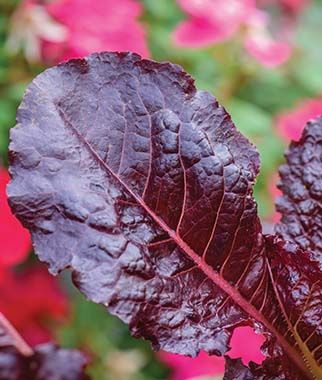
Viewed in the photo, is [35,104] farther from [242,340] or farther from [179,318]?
[242,340]

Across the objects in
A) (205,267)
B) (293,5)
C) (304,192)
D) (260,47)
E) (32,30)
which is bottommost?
(205,267)

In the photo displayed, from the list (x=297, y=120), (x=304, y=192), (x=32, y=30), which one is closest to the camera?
(x=304, y=192)

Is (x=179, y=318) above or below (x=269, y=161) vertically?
below

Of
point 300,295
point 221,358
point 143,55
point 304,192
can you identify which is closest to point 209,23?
point 143,55

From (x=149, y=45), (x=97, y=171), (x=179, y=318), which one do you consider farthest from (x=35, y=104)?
(x=149, y=45)

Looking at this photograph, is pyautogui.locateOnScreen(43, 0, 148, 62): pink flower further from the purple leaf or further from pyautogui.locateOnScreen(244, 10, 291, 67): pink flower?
the purple leaf

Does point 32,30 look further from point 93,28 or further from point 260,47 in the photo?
point 260,47

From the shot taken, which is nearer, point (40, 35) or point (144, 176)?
point (144, 176)
